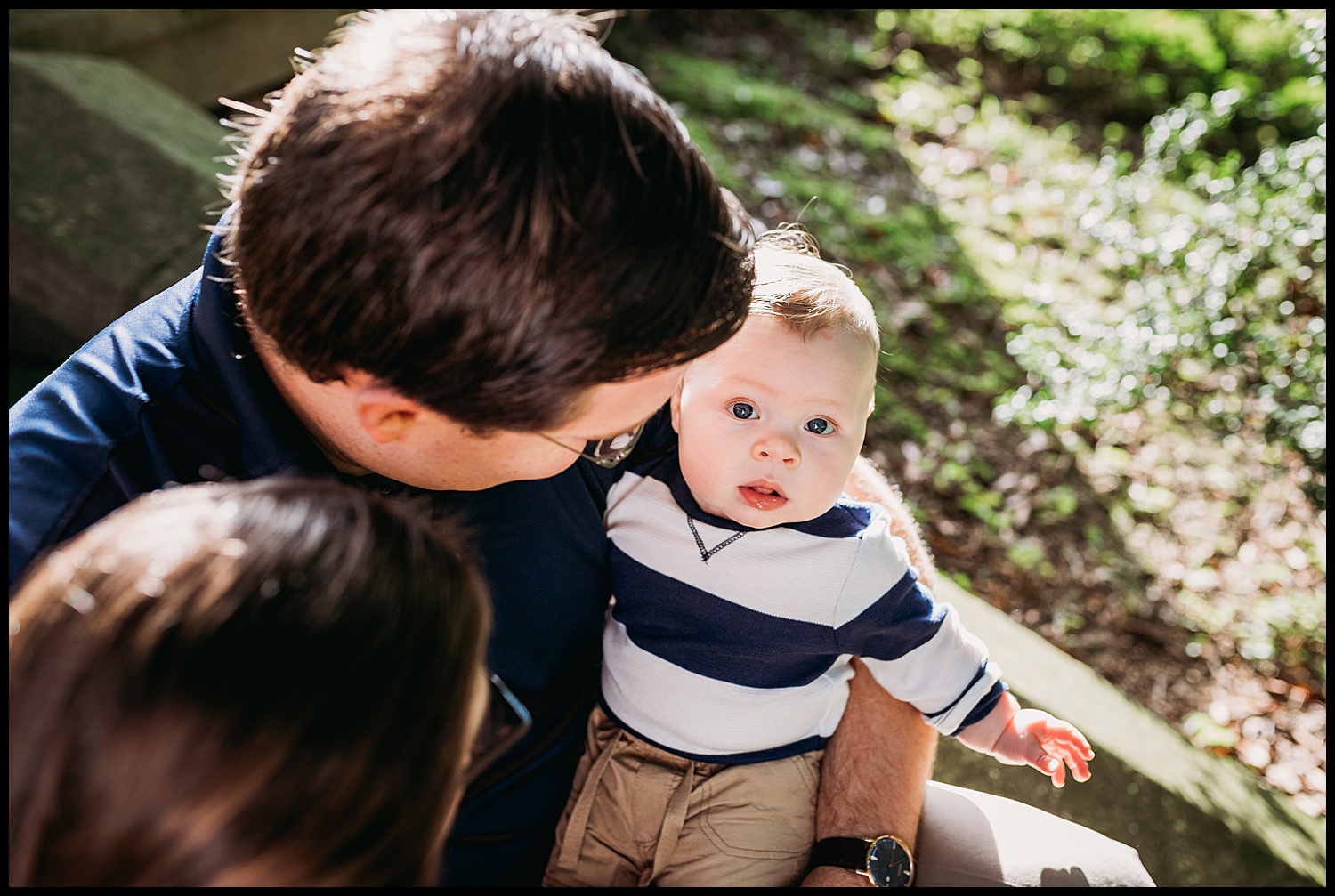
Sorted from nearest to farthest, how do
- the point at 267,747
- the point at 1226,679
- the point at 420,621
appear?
the point at 267,747 → the point at 420,621 → the point at 1226,679

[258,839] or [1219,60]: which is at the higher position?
[258,839]

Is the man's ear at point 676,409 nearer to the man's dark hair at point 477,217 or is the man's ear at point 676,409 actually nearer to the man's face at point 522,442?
the man's face at point 522,442

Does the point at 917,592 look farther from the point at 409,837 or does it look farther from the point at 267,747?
the point at 267,747

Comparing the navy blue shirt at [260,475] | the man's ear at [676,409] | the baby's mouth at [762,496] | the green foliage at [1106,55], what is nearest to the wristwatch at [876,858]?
the navy blue shirt at [260,475]

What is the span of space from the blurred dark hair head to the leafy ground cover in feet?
6.27

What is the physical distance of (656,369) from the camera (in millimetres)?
1438

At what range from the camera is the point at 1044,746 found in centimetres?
183

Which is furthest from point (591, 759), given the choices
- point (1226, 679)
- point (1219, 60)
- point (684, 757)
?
point (1219, 60)

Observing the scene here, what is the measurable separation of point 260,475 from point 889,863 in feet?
4.36

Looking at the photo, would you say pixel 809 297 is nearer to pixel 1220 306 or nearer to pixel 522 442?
pixel 522 442

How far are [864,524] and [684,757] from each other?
0.58 m

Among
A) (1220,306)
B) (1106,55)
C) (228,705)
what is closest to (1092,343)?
(1220,306)

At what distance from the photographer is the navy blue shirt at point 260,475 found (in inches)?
53.2

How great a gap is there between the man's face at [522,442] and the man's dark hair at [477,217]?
62 mm
